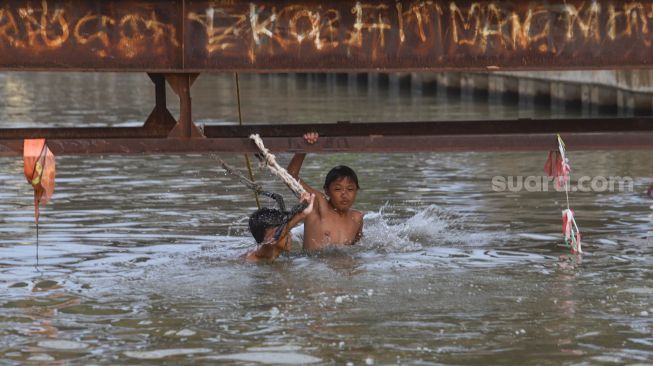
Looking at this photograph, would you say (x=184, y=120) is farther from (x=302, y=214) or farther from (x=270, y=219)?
(x=270, y=219)

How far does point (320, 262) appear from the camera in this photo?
Answer: 40.1ft

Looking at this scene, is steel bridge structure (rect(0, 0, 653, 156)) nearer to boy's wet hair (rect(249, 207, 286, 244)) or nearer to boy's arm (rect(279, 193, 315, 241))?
boy's arm (rect(279, 193, 315, 241))

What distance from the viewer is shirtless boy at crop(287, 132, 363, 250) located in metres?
12.7

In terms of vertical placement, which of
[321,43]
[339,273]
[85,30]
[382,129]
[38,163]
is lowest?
[339,273]

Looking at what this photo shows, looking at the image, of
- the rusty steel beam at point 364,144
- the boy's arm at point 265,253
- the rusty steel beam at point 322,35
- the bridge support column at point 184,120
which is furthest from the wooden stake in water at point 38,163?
the boy's arm at point 265,253

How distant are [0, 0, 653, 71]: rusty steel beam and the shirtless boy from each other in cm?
146

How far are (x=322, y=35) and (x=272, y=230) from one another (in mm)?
1852

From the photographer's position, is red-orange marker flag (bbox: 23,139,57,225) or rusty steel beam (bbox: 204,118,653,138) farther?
rusty steel beam (bbox: 204,118,653,138)

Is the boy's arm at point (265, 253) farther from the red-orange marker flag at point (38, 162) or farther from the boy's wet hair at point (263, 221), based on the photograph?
the red-orange marker flag at point (38, 162)

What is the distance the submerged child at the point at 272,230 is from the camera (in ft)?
38.6

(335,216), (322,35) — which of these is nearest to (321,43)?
(322,35)

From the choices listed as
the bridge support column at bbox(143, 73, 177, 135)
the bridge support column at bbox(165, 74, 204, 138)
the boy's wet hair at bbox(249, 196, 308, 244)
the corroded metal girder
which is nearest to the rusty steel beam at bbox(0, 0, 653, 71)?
the bridge support column at bbox(165, 74, 204, 138)

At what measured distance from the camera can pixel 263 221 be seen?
12.3 m

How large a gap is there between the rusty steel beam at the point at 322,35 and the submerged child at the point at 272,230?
4.19ft
